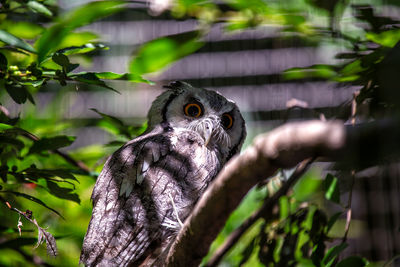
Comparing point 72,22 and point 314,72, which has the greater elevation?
point 72,22

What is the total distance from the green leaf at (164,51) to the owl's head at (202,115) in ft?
0.86

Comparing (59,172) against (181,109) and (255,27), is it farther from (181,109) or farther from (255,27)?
(255,27)

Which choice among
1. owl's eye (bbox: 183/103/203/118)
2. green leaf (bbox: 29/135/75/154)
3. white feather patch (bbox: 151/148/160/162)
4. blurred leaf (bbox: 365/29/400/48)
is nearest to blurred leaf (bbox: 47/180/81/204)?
green leaf (bbox: 29/135/75/154)

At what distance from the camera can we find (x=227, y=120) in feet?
5.05

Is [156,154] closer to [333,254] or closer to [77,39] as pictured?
[77,39]

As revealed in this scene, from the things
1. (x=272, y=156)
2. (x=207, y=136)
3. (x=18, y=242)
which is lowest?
(x=18, y=242)

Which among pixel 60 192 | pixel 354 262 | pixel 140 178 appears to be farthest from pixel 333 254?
pixel 60 192

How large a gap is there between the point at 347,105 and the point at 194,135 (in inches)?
20.8

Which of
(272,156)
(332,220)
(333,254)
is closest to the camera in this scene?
(272,156)

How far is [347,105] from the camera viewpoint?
1.04 m

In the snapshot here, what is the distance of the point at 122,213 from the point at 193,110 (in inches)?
18.7

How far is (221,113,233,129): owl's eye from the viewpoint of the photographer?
1526mm

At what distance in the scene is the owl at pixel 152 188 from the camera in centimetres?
117

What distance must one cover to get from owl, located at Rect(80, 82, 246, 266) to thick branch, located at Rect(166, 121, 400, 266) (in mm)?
322
